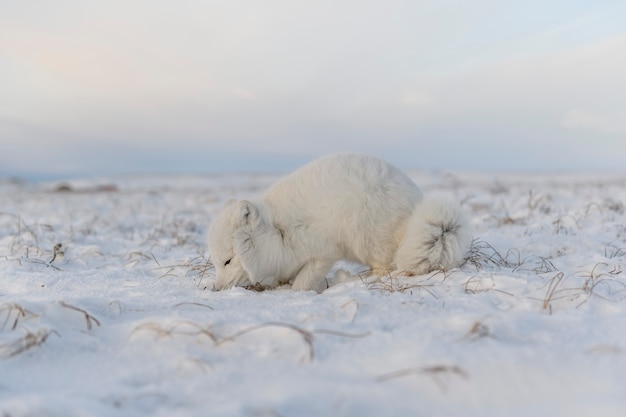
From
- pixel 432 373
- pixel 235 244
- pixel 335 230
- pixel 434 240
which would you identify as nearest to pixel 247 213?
pixel 235 244

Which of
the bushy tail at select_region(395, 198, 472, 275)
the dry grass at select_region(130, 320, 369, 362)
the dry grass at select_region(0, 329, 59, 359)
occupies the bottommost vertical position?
the dry grass at select_region(0, 329, 59, 359)

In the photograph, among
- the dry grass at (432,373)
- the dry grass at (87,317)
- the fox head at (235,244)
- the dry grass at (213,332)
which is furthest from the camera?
the fox head at (235,244)

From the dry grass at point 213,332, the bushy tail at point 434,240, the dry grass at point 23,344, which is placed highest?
the bushy tail at point 434,240

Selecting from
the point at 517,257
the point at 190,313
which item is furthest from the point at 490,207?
the point at 190,313

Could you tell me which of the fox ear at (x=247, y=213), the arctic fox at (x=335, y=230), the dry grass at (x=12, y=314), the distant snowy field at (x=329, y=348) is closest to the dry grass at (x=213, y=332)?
the distant snowy field at (x=329, y=348)

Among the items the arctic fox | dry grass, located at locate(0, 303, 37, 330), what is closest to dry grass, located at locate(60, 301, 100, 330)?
dry grass, located at locate(0, 303, 37, 330)

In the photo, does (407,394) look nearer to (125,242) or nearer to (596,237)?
(596,237)

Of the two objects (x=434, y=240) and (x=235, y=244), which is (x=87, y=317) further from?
(x=434, y=240)

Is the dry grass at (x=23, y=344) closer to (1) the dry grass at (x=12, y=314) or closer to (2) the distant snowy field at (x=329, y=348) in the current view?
(2) the distant snowy field at (x=329, y=348)

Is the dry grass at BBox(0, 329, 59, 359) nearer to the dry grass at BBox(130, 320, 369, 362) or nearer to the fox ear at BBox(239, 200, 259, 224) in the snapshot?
the dry grass at BBox(130, 320, 369, 362)

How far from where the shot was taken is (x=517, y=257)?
14.0 feet

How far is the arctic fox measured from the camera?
3592 millimetres

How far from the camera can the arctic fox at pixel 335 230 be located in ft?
11.8

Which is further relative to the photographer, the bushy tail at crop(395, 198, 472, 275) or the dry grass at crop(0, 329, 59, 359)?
the bushy tail at crop(395, 198, 472, 275)
